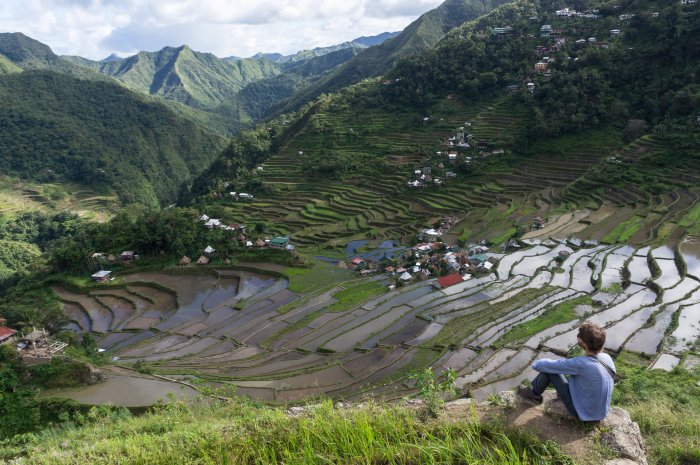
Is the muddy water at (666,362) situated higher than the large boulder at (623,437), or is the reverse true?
the large boulder at (623,437)

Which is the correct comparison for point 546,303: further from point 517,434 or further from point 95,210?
point 95,210

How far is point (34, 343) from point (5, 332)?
401 cm

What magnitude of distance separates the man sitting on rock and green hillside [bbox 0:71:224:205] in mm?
89601

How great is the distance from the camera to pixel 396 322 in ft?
74.9

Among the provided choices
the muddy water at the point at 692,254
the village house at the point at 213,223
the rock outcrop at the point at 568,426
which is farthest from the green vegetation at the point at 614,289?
the village house at the point at 213,223

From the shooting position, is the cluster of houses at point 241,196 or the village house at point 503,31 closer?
the cluster of houses at point 241,196

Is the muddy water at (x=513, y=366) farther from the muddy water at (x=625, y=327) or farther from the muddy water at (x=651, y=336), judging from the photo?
the muddy water at (x=651, y=336)

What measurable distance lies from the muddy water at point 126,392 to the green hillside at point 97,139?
243 feet

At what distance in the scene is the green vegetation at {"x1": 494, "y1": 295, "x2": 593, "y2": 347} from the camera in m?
19.5

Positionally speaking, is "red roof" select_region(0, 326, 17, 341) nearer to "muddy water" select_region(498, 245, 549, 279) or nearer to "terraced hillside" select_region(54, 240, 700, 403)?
"terraced hillside" select_region(54, 240, 700, 403)

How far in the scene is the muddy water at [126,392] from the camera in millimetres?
15204

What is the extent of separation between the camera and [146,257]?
34.2 meters

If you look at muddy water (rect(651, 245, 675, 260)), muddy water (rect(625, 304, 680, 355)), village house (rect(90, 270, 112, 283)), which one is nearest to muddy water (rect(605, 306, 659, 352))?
muddy water (rect(625, 304, 680, 355))

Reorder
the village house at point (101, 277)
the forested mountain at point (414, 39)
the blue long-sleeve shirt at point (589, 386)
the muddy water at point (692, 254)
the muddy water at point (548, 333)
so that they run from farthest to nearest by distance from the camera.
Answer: the forested mountain at point (414, 39) → the village house at point (101, 277) → the muddy water at point (692, 254) → the muddy water at point (548, 333) → the blue long-sleeve shirt at point (589, 386)
